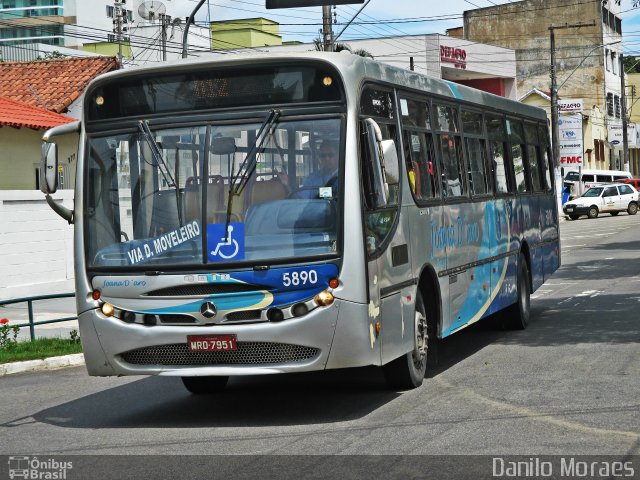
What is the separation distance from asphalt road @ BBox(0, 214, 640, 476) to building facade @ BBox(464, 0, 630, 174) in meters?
75.9

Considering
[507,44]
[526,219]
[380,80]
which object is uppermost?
[507,44]

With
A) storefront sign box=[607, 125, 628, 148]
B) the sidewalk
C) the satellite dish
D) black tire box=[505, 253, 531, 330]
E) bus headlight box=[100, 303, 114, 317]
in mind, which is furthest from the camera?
storefront sign box=[607, 125, 628, 148]

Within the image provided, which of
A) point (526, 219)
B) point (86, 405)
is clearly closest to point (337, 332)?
point (86, 405)

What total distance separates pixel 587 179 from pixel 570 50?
1809 cm

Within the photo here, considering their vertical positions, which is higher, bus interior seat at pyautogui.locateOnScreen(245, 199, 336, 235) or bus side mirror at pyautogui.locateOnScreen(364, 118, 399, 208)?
bus side mirror at pyautogui.locateOnScreen(364, 118, 399, 208)

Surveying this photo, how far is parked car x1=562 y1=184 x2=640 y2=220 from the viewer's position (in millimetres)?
58375

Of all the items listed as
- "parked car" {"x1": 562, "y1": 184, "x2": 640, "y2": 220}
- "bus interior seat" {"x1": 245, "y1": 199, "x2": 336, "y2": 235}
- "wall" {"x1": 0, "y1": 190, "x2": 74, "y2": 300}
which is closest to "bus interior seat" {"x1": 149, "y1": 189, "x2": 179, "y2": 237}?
"bus interior seat" {"x1": 245, "y1": 199, "x2": 336, "y2": 235}

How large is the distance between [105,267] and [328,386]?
281 centimetres

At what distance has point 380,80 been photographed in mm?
10656

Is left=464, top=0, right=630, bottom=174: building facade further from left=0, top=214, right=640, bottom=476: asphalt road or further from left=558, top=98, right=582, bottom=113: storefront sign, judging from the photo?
left=0, top=214, right=640, bottom=476: asphalt road

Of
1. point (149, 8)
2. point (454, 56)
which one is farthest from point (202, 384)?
point (454, 56)

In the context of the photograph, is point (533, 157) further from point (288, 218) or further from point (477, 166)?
point (288, 218)

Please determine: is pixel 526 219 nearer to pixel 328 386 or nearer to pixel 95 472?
pixel 328 386

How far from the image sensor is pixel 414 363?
11.2 metres
